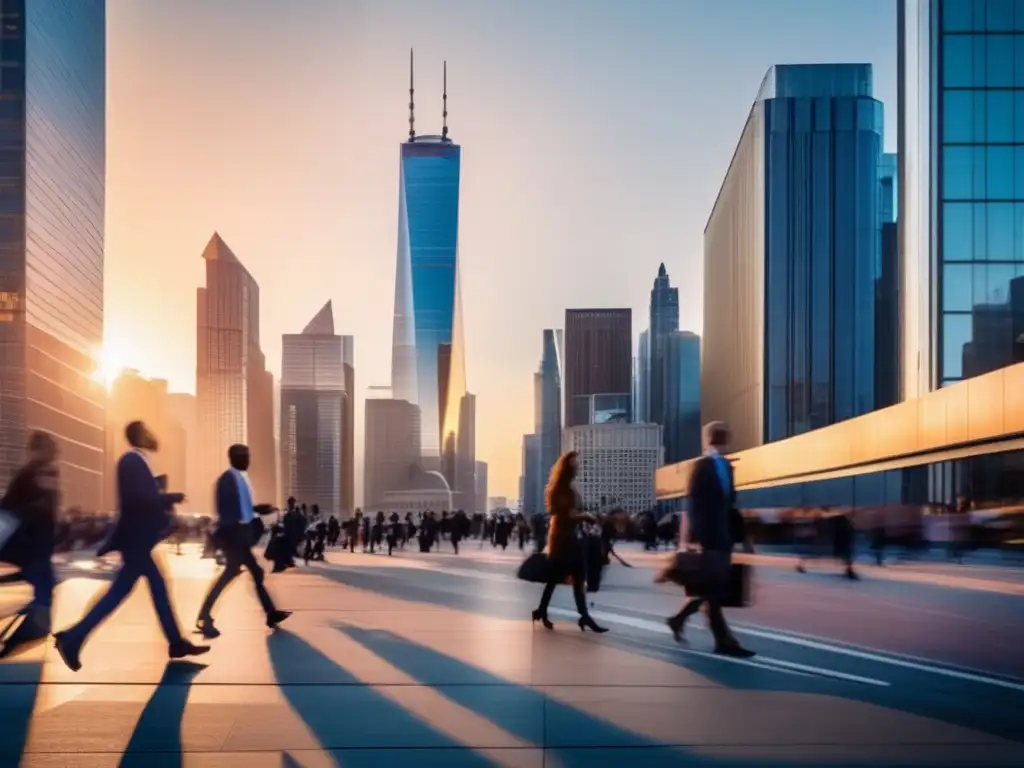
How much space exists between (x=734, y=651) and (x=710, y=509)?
42.7 inches

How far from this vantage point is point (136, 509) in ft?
26.0

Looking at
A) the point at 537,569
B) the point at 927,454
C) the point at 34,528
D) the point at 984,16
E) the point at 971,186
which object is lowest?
the point at 537,569

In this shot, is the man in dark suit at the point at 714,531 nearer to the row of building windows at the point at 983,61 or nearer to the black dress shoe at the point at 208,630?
the black dress shoe at the point at 208,630

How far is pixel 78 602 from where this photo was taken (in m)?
13.6

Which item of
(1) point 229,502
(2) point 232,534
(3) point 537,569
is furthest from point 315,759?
(3) point 537,569

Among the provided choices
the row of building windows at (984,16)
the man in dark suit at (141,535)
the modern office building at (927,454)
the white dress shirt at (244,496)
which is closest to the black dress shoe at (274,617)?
the white dress shirt at (244,496)

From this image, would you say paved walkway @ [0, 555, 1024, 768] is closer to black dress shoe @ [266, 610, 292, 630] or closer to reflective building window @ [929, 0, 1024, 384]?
black dress shoe @ [266, 610, 292, 630]

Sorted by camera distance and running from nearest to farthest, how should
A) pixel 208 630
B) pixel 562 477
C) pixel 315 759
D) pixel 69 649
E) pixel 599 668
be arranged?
1. pixel 315 759
2. pixel 69 649
3. pixel 599 668
4. pixel 208 630
5. pixel 562 477

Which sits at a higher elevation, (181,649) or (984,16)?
(984,16)

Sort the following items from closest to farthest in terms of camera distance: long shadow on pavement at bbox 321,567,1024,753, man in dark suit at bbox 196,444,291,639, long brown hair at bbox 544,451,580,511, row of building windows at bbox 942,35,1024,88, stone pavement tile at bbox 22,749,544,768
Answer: stone pavement tile at bbox 22,749,544,768, long shadow on pavement at bbox 321,567,1024,753, man in dark suit at bbox 196,444,291,639, long brown hair at bbox 544,451,580,511, row of building windows at bbox 942,35,1024,88

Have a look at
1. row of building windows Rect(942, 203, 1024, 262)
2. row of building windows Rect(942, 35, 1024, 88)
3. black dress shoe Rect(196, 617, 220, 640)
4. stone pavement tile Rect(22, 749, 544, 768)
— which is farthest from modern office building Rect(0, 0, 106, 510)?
stone pavement tile Rect(22, 749, 544, 768)

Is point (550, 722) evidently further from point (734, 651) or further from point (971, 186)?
point (971, 186)

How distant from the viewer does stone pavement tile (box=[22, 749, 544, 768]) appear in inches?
203

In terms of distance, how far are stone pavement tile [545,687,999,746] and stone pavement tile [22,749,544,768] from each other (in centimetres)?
42
